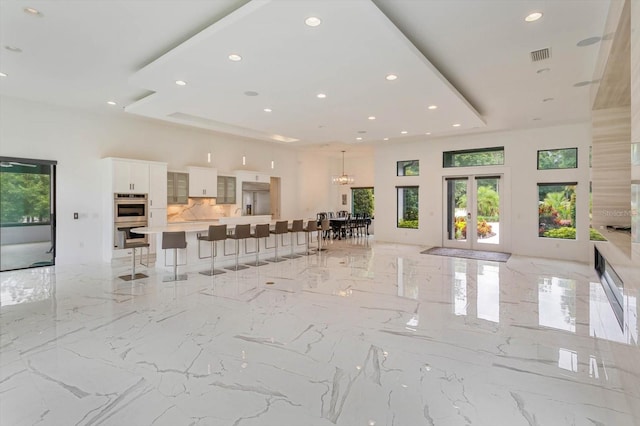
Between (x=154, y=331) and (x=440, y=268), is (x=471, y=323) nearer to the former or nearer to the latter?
(x=440, y=268)

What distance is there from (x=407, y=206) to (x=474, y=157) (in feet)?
8.41

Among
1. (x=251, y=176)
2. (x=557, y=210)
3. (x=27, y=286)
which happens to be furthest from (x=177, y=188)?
(x=557, y=210)

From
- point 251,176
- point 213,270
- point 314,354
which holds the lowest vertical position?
point 314,354

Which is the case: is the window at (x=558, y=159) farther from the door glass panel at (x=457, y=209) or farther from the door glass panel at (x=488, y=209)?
the door glass panel at (x=457, y=209)

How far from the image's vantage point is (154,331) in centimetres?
365

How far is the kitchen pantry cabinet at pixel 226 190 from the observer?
392 inches

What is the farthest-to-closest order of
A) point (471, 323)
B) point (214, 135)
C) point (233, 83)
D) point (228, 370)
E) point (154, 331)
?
point (214, 135)
point (233, 83)
point (471, 323)
point (154, 331)
point (228, 370)

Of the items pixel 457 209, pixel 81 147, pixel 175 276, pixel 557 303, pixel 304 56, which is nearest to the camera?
pixel 304 56

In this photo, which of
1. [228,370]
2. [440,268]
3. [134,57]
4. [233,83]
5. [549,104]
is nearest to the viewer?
[228,370]

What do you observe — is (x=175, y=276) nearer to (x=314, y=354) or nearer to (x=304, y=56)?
(x=314, y=354)

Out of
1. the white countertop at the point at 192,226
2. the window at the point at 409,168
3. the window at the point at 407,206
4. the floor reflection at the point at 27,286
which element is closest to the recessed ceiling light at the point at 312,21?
the white countertop at the point at 192,226

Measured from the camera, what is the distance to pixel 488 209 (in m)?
9.50

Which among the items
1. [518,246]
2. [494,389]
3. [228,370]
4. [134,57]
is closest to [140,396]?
[228,370]

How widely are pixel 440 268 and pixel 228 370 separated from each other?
215 inches
